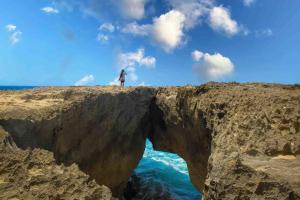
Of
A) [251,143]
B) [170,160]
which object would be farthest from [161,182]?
[251,143]

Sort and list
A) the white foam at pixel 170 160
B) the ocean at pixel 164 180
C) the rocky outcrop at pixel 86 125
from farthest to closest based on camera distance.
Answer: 1. the white foam at pixel 170 160
2. the ocean at pixel 164 180
3. the rocky outcrop at pixel 86 125

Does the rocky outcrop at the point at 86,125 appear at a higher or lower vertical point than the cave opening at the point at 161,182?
higher

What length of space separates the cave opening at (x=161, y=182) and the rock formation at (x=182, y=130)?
10.6ft

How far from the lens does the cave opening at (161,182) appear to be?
22688mm

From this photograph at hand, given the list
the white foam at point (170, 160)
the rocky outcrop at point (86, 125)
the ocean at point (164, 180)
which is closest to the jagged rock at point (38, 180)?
the rocky outcrop at point (86, 125)

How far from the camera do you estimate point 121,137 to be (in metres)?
18.1

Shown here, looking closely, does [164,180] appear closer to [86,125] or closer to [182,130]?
[182,130]

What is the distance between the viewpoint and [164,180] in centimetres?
2638

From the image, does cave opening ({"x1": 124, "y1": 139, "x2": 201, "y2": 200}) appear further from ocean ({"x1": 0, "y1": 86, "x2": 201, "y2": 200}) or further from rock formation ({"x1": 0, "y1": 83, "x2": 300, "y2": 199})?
rock formation ({"x1": 0, "y1": 83, "x2": 300, "y2": 199})

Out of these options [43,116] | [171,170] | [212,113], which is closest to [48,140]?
[43,116]

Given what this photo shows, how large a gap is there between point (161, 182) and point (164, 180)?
28.0 inches

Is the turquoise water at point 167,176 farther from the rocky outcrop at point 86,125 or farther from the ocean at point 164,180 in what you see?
the rocky outcrop at point 86,125

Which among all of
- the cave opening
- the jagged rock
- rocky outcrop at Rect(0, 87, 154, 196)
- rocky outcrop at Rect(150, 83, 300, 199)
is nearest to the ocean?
the cave opening

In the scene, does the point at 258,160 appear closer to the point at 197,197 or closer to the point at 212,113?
the point at 212,113
